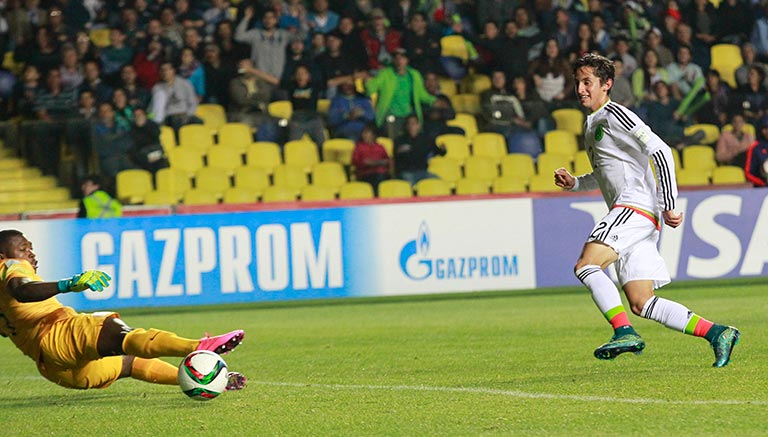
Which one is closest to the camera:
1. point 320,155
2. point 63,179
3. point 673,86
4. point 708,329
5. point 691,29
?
point 708,329

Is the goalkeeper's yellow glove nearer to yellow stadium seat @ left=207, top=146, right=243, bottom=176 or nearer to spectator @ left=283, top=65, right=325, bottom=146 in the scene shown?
spectator @ left=283, top=65, right=325, bottom=146

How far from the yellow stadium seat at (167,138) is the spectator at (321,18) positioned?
10.2ft

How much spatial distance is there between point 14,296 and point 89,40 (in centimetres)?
1110

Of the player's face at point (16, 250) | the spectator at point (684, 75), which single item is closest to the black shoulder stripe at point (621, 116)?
the player's face at point (16, 250)

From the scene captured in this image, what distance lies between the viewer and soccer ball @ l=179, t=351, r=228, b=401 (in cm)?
657

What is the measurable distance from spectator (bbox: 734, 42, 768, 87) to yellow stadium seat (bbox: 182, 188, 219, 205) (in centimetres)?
782

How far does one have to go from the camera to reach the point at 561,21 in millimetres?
18594

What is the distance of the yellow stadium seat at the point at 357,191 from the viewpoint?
15977 mm

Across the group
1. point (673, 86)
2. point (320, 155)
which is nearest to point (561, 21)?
point (673, 86)

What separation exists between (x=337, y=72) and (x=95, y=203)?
4137 mm

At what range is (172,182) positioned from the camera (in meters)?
15.8

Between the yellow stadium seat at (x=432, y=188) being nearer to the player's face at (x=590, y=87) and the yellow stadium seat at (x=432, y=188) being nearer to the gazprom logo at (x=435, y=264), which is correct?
the gazprom logo at (x=435, y=264)

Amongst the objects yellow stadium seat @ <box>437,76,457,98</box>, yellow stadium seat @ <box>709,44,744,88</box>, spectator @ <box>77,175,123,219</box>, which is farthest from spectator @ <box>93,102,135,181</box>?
yellow stadium seat @ <box>709,44,744,88</box>

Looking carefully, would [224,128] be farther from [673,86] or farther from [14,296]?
[14,296]
